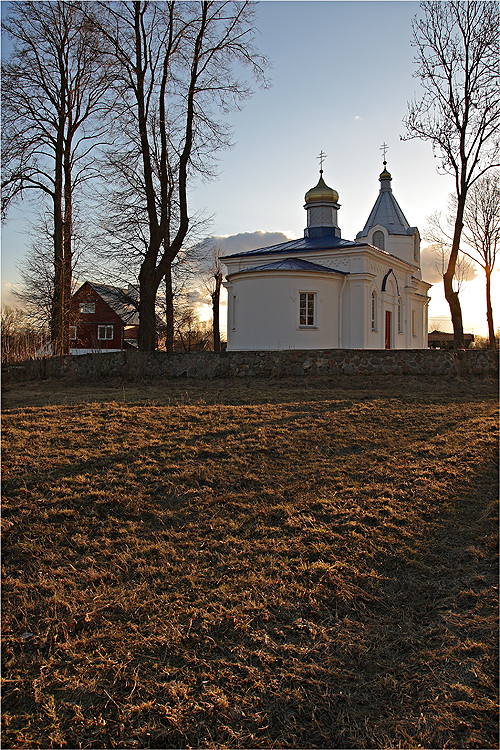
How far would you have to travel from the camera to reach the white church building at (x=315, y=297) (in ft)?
70.8

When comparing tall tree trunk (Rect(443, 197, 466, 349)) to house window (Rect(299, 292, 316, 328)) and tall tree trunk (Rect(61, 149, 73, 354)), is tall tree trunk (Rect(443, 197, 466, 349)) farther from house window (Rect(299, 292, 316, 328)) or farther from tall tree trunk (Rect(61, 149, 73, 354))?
tall tree trunk (Rect(61, 149, 73, 354))

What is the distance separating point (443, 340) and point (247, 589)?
39.4 m

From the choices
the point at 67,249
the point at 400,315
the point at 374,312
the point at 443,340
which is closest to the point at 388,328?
the point at 374,312

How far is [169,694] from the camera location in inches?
119

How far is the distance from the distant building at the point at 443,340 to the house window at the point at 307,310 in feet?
42.4

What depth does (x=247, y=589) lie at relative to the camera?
13.2 ft

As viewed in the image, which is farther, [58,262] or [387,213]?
[387,213]

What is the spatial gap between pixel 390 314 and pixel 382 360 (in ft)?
38.1

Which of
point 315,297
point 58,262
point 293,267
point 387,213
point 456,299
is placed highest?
point 387,213

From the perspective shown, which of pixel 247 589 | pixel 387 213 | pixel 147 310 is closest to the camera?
pixel 247 589

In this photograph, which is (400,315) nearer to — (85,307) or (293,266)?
(293,266)

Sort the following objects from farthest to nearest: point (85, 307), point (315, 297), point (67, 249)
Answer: point (85, 307) < point (315, 297) < point (67, 249)

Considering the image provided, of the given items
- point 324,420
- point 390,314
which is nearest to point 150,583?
point 324,420

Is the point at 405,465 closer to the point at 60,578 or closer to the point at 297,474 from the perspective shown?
the point at 297,474
